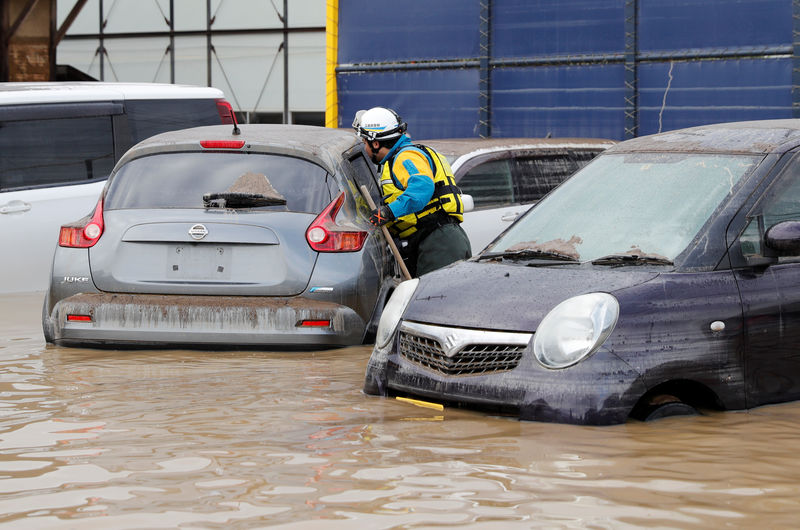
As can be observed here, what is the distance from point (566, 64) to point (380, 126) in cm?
852

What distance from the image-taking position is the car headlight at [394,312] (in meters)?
6.60

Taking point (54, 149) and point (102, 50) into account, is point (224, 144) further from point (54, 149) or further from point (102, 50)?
point (102, 50)

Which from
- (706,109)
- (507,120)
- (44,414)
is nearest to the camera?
(44,414)

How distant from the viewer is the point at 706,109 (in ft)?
52.9

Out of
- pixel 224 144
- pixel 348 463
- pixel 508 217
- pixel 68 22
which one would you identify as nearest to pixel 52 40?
pixel 68 22

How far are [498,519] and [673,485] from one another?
31.2 inches

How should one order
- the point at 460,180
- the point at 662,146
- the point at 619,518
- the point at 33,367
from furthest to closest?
the point at 460,180 → the point at 33,367 → the point at 662,146 → the point at 619,518

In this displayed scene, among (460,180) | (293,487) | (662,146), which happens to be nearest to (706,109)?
(460,180)

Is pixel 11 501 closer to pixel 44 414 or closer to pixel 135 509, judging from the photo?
pixel 135 509

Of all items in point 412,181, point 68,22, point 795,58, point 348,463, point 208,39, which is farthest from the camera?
point 208,39

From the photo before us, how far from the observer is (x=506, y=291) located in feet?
20.2

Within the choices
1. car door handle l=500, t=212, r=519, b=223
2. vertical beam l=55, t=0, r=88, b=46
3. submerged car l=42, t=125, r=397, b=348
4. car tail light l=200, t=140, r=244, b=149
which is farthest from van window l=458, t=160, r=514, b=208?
vertical beam l=55, t=0, r=88, b=46

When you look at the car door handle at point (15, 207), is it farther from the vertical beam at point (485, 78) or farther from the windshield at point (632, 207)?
the vertical beam at point (485, 78)

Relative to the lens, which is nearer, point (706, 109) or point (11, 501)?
point (11, 501)
